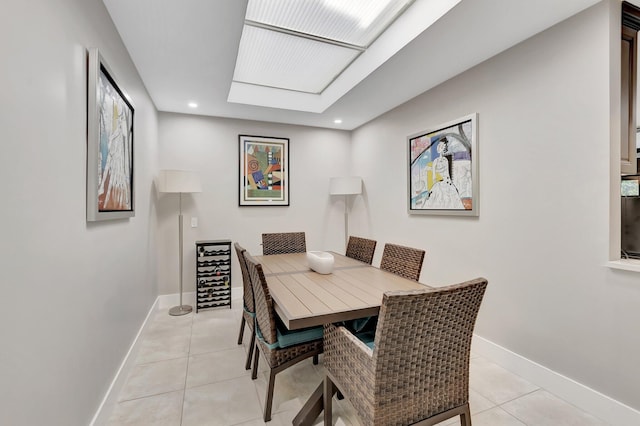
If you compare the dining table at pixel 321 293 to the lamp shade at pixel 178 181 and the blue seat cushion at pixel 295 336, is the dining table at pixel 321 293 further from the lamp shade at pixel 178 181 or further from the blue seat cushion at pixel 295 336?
the lamp shade at pixel 178 181

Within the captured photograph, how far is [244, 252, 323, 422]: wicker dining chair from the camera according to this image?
1705 millimetres

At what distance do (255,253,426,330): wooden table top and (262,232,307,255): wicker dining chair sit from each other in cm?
57

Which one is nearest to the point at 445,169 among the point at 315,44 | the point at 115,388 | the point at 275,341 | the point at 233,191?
the point at 315,44

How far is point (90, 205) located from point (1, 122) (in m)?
0.73

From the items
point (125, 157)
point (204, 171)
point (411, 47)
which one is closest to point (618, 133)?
point (411, 47)

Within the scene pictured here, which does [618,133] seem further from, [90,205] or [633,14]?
[90,205]

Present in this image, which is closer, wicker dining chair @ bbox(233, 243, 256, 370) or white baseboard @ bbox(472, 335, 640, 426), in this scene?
white baseboard @ bbox(472, 335, 640, 426)

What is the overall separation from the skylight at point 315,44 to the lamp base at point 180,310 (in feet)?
8.51

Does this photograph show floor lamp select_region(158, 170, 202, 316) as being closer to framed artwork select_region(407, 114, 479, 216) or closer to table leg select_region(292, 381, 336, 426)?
table leg select_region(292, 381, 336, 426)

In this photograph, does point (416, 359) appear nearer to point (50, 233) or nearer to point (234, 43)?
point (50, 233)

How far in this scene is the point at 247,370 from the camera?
228 cm

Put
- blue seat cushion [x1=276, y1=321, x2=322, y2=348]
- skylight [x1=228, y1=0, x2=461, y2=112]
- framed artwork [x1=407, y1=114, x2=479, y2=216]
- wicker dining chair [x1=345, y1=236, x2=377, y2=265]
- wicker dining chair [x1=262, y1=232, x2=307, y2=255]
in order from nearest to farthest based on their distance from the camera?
blue seat cushion [x1=276, y1=321, x2=322, y2=348], skylight [x1=228, y1=0, x2=461, y2=112], framed artwork [x1=407, y1=114, x2=479, y2=216], wicker dining chair [x1=345, y1=236, x2=377, y2=265], wicker dining chair [x1=262, y1=232, x2=307, y2=255]

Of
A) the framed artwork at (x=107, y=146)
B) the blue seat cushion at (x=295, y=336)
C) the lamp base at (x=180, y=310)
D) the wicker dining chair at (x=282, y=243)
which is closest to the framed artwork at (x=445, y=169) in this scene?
the wicker dining chair at (x=282, y=243)

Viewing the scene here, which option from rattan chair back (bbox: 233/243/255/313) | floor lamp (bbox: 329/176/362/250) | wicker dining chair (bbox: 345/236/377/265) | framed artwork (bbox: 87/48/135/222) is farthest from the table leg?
floor lamp (bbox: 329/176/362/250)
